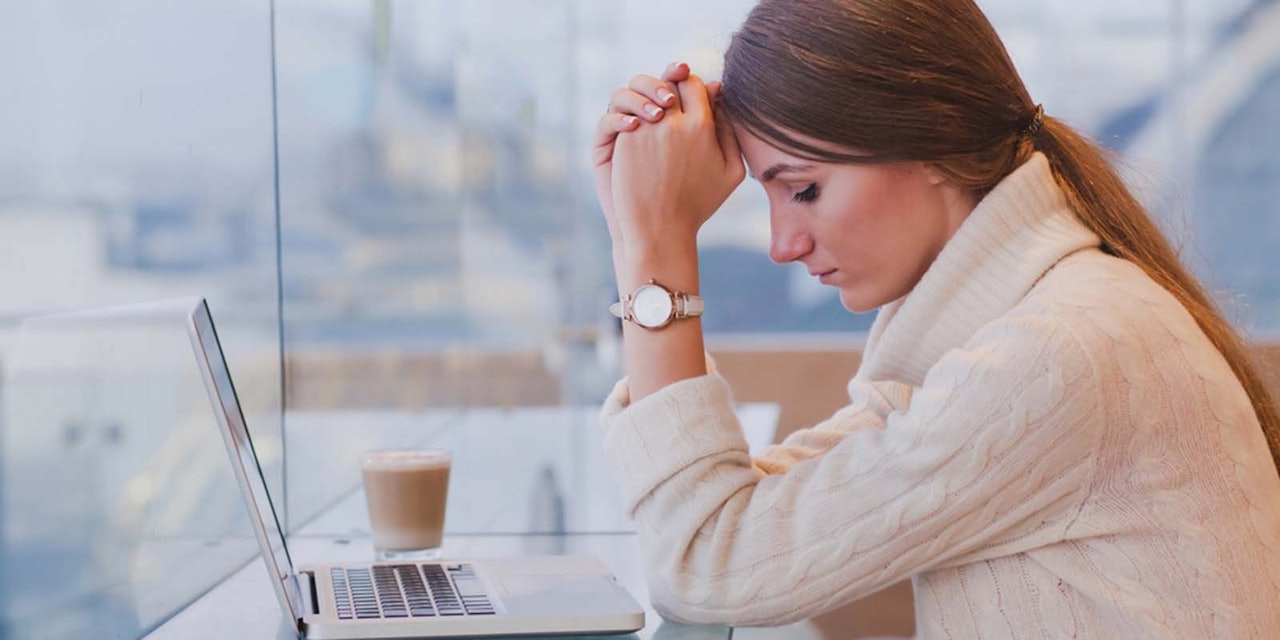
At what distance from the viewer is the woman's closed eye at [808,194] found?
1.09 meters

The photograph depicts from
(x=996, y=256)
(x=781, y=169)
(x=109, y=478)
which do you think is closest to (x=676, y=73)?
(x=781, y=169)

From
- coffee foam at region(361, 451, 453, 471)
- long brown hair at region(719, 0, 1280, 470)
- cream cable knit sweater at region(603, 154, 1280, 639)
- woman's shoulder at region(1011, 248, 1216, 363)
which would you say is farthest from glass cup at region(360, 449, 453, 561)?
woman's shoulder at region(1011, 248, 1216, 363)

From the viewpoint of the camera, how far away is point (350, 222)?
73.7 inches

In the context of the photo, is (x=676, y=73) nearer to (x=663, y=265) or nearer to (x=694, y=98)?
(x=694, y=98)

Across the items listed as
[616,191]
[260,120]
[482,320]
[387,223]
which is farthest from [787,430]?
[616,191]

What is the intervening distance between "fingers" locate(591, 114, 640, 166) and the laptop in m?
0.34

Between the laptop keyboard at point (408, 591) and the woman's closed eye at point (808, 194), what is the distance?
37 cm

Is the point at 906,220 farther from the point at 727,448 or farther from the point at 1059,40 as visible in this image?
the point at 1059,40

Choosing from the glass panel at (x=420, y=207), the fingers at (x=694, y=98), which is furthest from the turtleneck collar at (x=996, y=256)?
the glass panel at (x=420, y=207)

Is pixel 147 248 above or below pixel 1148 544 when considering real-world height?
above

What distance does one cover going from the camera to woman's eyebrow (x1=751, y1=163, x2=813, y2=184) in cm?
108

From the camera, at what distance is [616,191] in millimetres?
1168

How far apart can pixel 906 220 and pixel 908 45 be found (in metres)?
0.13

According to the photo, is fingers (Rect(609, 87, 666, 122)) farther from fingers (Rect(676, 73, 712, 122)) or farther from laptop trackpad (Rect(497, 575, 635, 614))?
laptop trackpad (Rect(497, 575, 635, 614))
